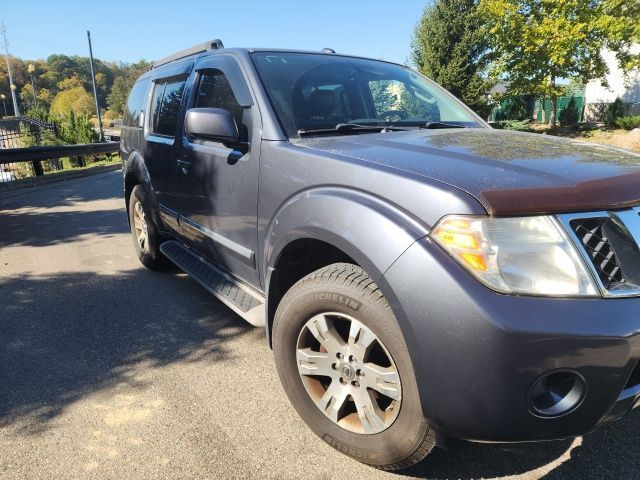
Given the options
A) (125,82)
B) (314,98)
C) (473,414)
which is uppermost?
(125,82)

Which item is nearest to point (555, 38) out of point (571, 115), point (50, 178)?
point (571, 115)

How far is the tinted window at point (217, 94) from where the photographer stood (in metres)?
2.90

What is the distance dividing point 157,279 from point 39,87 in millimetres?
126894

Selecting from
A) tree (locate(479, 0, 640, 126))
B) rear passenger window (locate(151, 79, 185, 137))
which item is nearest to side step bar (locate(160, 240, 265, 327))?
rear passenger window (locate(151, 79, 185, 137))

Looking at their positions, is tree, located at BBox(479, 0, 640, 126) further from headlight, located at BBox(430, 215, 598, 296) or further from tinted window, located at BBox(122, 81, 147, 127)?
headlight, located at BBox(430, 215, 598, 296)

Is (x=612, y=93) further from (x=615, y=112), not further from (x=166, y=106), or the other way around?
(x=166, y=106)

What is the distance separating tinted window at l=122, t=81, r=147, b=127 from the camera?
15.8 ft

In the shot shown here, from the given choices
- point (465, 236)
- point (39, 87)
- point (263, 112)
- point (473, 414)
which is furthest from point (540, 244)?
point (39, 87)

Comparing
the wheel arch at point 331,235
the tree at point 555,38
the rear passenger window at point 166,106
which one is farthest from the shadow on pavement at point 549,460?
the tree at point 555,38

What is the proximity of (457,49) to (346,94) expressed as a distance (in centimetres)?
3080

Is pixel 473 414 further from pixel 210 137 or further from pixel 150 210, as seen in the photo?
pixel 150 210

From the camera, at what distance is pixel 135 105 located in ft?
16.6

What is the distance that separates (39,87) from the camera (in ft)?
358

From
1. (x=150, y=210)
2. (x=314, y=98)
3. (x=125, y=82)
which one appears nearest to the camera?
(x=314, y=98)
